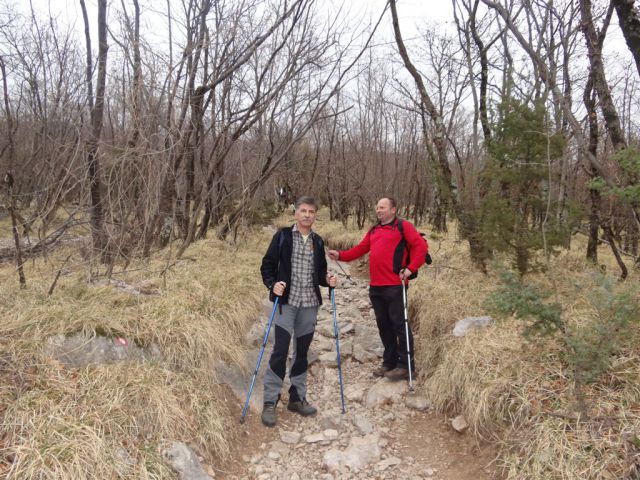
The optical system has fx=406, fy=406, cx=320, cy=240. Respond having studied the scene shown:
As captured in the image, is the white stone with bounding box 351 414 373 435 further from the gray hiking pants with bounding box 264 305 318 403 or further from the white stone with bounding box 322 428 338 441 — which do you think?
the gray hiking pants with bounding box 264 305 318 403

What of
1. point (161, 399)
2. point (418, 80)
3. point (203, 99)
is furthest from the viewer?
point (203, 99)

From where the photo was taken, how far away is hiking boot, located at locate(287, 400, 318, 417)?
394cm

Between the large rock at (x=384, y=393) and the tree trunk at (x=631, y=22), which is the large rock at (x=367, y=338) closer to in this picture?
the large rock at (x=384, y=393)

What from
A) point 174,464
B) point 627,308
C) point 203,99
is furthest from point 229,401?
point 203,99

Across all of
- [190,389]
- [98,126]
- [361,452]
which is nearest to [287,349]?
[190,389]

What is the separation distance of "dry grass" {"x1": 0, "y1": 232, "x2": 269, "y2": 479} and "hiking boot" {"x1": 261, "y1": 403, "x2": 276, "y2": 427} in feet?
1.03

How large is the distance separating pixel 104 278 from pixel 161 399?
2.82 m

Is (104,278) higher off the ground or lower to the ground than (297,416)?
higher

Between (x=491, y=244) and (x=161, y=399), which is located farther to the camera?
(x=491, y=244)

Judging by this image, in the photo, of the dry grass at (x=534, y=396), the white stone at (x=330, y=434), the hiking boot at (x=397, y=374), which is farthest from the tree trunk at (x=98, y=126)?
the dry grass at (x=534, y=396)

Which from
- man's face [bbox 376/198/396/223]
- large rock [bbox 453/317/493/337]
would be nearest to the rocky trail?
large rock [bbox 453/317/493/337]

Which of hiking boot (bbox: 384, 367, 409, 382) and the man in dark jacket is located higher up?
the man in dark jacket

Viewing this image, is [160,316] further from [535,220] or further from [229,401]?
[535,220]

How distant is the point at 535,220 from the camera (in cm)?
657
